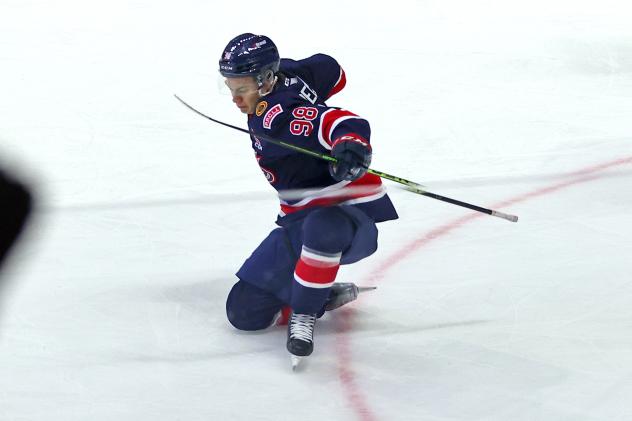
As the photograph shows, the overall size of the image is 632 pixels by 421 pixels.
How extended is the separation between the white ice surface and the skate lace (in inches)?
3.0

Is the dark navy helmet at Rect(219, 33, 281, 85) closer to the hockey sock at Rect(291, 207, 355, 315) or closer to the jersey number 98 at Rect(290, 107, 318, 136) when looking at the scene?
the jersey number 98 at Rect(290, 107, 318, 136)

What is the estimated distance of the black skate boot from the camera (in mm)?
2512

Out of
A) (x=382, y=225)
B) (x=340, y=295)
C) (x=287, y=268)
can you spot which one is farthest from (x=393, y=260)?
(x=287, y=268)

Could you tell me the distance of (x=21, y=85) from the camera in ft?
15.3

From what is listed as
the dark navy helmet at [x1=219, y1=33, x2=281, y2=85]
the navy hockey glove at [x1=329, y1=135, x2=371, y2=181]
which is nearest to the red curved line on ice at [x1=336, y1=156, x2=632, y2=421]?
the navy hockey glove at [x1=329, y1=135, x2=371, y2=181]

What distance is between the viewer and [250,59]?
255 cm

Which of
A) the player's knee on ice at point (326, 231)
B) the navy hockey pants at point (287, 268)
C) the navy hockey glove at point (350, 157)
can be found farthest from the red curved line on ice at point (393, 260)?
the navy hockey glove at point (350, 157)

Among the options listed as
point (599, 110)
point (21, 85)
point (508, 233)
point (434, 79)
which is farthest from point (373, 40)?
point (508, 233)

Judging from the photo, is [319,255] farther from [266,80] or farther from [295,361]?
[266,80]

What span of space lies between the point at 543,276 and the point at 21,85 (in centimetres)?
267

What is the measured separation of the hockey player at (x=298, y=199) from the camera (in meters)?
2.50

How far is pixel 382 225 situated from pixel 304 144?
101 centimetres

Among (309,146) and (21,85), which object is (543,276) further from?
(21,85)

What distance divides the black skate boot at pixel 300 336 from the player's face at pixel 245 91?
54 centimetres
